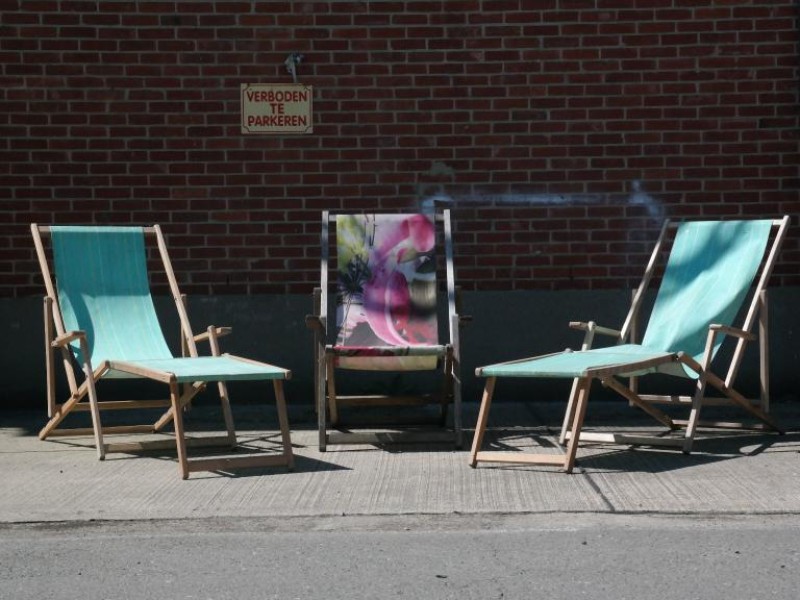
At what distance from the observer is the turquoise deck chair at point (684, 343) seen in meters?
5.91

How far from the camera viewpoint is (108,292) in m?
7.03

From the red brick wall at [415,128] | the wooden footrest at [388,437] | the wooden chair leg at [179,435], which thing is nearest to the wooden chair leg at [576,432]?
the wooden footrest at [388,437]

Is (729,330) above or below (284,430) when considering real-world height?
above

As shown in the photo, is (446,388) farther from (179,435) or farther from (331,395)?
(179,435)

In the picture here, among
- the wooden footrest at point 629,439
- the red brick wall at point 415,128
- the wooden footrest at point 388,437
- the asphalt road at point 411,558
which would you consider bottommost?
the wooden footrest at point 388,437

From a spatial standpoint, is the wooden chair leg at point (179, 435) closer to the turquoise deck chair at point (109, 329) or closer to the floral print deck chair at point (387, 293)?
the turquoise deck chair at point (109, 329)

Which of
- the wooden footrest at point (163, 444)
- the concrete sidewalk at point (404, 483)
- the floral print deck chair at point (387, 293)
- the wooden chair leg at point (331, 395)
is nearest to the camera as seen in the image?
the concrete sidewalk at point (404, 483)

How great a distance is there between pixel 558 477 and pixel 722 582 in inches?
66.3

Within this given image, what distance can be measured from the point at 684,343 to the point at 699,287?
366 millimetres

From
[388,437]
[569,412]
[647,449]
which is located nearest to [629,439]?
[647,449]

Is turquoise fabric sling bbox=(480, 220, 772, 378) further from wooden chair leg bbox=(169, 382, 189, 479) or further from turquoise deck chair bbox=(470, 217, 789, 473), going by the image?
wooden chair leg bbox=(169, 382, 189, 479)

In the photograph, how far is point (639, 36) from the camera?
7742mm

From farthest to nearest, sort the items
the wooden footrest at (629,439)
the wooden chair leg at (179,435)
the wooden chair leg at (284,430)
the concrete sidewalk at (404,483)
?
the wooden footrest at (629,439) → the wooden chair leg at (284,430) → the wooden chair leg at (179,435) → the concrete sidewalk at (404,483)

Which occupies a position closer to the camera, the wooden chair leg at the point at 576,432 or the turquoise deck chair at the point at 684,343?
the wooden chair leg at the point at 576,432
